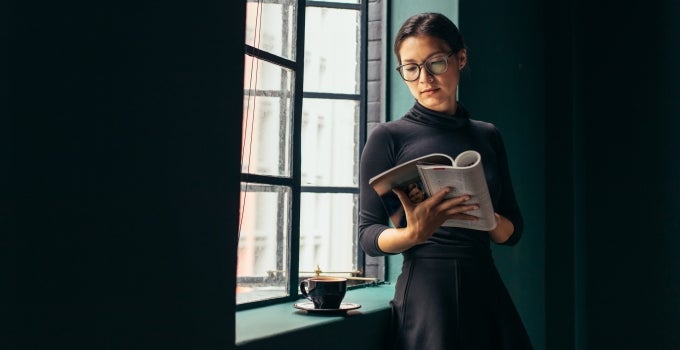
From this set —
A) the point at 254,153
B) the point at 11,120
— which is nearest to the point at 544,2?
the point at 254,153

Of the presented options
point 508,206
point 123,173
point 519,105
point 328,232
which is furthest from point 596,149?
point 123,173

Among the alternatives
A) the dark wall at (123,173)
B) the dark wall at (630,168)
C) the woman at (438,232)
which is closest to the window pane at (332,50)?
the woman at (438,232)

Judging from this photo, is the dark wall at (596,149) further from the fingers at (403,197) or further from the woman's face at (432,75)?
the fingers at (403,197)

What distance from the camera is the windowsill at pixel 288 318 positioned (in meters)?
1.42

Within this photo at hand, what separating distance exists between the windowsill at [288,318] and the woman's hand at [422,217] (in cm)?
21

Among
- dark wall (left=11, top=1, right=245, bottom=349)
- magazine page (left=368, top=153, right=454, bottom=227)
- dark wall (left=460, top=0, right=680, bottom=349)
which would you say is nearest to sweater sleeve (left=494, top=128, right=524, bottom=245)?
magazine page (left=368, top=153, right=454, bottom=227)

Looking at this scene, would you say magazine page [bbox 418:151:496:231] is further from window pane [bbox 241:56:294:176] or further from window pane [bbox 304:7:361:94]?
window pane [bbox 304:7:361:94]

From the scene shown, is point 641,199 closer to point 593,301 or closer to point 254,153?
point 593,301

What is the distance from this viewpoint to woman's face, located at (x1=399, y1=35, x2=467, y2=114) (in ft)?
5.59

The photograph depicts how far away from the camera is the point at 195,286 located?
3.97 feet

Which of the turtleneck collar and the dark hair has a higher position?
the dark hair

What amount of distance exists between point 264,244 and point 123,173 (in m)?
0.86

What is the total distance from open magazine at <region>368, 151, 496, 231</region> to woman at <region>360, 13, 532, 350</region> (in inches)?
1.6

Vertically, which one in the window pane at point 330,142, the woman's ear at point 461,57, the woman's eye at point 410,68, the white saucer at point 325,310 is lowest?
the white saucer at point 325,310
